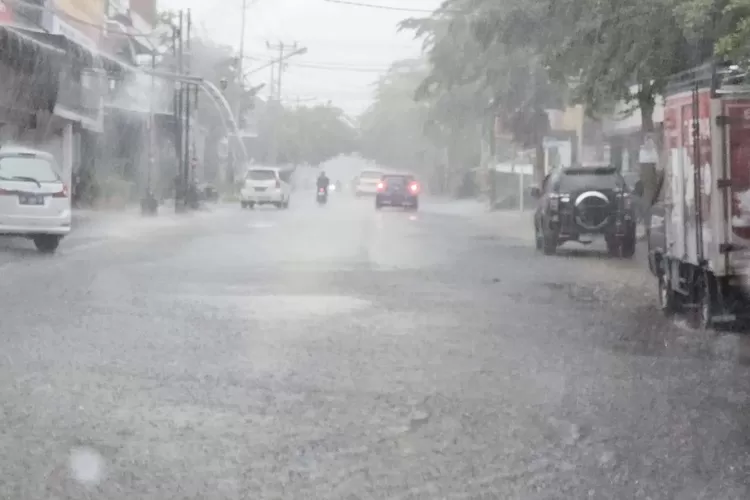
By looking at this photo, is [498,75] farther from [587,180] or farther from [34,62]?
[587,180]

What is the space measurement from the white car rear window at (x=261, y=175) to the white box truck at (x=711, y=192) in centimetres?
3764

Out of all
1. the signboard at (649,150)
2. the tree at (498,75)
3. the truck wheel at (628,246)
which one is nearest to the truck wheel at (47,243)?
the truck wheel at (628,246)

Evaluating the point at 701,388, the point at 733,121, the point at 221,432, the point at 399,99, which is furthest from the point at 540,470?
the point at 399,99

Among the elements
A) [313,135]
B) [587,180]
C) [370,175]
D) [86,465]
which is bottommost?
[86,465]

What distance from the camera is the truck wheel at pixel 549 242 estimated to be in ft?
79.7

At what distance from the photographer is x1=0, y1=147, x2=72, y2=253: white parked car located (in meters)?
20.9

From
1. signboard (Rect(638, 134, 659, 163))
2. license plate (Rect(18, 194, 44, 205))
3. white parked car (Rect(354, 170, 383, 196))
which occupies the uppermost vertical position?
white parked car (Rect(354, 170, 383, 196))

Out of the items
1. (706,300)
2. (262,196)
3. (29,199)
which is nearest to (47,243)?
(29,199)

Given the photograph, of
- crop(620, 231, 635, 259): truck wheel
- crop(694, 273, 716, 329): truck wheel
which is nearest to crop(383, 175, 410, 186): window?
crop(620, 231, 635, 259): truck wheel

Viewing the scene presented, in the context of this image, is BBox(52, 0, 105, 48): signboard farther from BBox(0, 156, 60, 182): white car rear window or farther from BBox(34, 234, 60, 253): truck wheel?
BBox(0, 156, 60, 182): white car rear window

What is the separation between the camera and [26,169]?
21203mm

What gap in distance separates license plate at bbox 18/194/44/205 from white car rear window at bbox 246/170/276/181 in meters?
29.9

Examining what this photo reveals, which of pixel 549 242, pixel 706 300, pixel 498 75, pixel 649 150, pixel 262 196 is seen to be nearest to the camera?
pixel 706 300

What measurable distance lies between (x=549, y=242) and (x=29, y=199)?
9.72m
